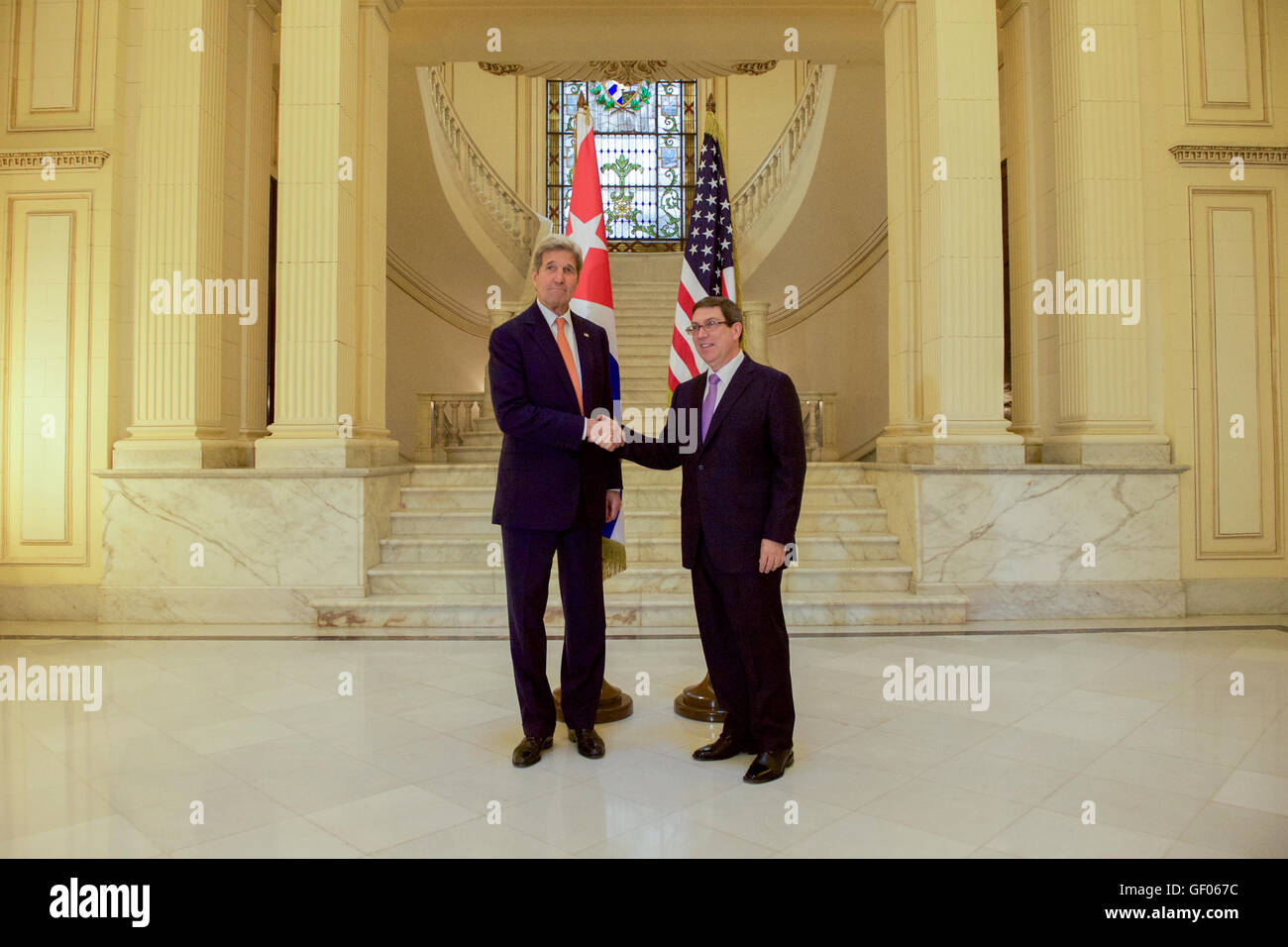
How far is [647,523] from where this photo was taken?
6.48 m

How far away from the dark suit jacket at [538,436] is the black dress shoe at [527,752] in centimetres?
83

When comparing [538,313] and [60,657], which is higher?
[538,313]

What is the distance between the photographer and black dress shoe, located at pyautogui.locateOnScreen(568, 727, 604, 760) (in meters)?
3.14

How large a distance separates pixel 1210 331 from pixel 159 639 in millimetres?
7813

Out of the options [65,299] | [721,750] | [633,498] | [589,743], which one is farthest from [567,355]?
[65,299]

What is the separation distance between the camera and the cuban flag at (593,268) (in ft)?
12.6

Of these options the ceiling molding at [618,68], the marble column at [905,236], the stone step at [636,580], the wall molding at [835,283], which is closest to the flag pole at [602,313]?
the stone step at [636,580]

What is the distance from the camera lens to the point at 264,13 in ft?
23.3

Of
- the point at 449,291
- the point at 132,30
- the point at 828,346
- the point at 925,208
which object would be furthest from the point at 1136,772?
the point at 449,291

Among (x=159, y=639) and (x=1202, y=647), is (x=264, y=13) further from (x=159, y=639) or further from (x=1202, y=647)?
(x=1202, y=647)

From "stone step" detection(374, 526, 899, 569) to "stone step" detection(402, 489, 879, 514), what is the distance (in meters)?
0.49

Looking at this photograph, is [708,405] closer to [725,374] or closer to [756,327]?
[725,374]

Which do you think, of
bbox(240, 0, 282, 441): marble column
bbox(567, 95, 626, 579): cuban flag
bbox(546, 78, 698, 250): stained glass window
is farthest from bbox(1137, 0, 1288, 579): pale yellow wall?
bbox(546, 78, 698, 250): stained glass window

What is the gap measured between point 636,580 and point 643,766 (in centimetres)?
283
